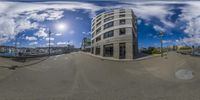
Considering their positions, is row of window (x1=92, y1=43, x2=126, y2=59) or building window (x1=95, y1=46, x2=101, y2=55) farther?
building window (x1=95, y1=46, x2=101, y2=55)

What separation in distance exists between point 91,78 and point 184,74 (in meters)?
1.09

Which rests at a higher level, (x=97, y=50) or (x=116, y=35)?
(x=116, y=35)

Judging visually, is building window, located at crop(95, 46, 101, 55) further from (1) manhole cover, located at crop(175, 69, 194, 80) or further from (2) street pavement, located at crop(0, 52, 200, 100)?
(1) manhole cover, located at crop(175, 69, 194, 80)

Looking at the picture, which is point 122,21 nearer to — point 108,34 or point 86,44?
point 108,34

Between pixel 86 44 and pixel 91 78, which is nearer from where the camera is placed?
pixel 86 44

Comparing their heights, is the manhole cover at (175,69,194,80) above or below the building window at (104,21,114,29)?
below

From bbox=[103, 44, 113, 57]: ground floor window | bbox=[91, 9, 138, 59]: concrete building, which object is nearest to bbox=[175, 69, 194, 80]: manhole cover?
bbox=[91, 9, 138, 59]: concrete building

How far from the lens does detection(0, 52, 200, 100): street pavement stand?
6.74 ft

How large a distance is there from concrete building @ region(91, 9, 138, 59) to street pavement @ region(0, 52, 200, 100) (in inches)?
5.3

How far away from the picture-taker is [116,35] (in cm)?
180

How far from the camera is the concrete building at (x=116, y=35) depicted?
1803 mm

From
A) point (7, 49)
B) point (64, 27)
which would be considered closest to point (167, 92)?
point (64, 27)

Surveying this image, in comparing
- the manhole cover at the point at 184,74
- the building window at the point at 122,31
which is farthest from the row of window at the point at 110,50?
the manhole cover at the point at 184,74

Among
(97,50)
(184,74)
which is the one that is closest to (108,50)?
(97,50)
